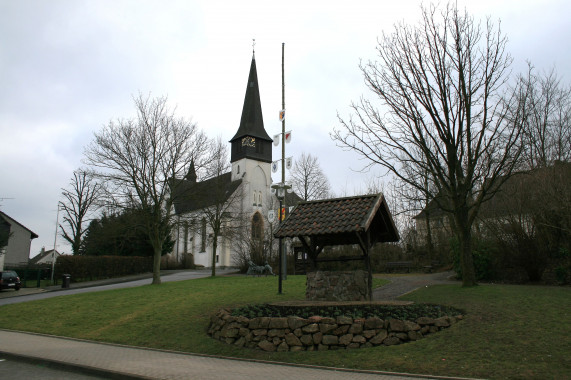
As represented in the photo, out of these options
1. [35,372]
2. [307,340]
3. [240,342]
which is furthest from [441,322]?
[35,372]

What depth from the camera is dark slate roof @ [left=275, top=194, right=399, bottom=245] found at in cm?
1140

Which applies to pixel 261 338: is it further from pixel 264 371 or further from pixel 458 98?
pixel 458 98

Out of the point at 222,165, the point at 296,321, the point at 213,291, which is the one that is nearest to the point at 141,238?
the point at 222,165

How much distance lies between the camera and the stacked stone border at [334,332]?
874 centimetres

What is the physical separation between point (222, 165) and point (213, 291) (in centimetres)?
1633

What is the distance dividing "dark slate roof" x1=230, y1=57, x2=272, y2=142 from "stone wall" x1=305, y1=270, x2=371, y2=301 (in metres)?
42.5

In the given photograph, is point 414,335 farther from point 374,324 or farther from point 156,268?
point 156,268

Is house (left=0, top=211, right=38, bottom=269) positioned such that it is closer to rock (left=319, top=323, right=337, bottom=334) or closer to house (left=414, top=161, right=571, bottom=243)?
house (left=414, top=161, right=571, bottom=243)

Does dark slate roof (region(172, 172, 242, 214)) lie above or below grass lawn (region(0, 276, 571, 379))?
above

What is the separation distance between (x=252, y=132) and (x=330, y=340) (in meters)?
45.9

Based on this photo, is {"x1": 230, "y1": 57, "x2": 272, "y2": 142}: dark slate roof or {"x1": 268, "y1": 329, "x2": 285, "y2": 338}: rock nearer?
{"x1": 268, "y1": 329, "x2": 285, "y2": 338}: rock

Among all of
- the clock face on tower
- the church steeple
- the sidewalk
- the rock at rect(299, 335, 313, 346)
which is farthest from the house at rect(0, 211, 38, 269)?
the rock at rect(299, 335, 313, 346)

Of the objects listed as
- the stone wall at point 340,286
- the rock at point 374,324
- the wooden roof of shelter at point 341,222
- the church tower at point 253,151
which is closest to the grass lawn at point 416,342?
the rock at point 374,324

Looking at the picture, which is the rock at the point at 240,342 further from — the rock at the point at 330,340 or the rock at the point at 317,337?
the rock at the point at 330,340
